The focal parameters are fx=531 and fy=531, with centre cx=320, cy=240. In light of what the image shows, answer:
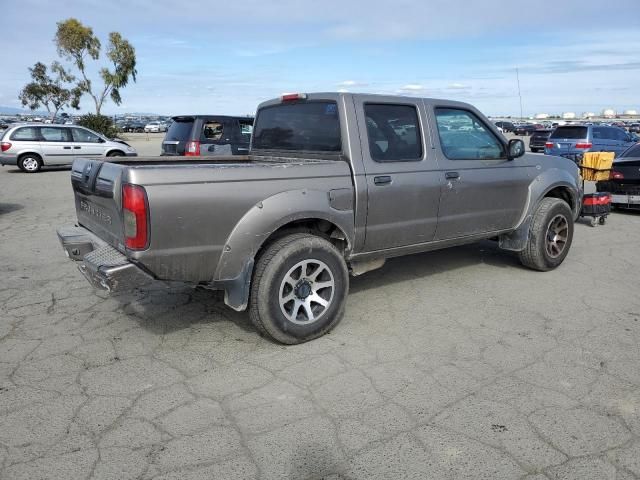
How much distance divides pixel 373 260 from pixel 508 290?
160 cm

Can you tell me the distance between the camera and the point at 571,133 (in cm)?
1695

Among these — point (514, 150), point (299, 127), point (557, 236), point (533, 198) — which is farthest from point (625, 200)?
point (299, 127)

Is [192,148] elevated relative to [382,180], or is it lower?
elevated

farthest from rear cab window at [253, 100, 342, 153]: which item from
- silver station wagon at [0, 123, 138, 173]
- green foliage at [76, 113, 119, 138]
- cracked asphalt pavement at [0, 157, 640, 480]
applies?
green foliage at [76, 113, 119, 138]

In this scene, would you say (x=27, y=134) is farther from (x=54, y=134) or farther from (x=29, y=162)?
(x=29, y=162)

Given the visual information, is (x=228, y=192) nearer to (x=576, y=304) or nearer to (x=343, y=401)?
(x=343, y=401)

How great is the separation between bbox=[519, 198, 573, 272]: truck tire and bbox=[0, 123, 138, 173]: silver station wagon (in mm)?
14810

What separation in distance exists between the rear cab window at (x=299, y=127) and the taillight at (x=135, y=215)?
5.50 ft

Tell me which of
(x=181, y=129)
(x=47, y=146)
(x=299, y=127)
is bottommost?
(x=299, y=127)

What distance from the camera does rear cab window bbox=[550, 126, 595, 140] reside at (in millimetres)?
16672

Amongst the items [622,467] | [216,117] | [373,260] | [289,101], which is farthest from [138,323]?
[216,117]

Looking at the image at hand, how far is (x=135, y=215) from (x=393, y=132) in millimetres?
2269

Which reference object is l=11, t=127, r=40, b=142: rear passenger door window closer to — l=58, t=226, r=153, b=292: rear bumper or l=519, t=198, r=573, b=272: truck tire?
l=58, t=226, r=153, b=292: rear bumper

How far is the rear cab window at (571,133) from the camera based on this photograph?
16672 mm
